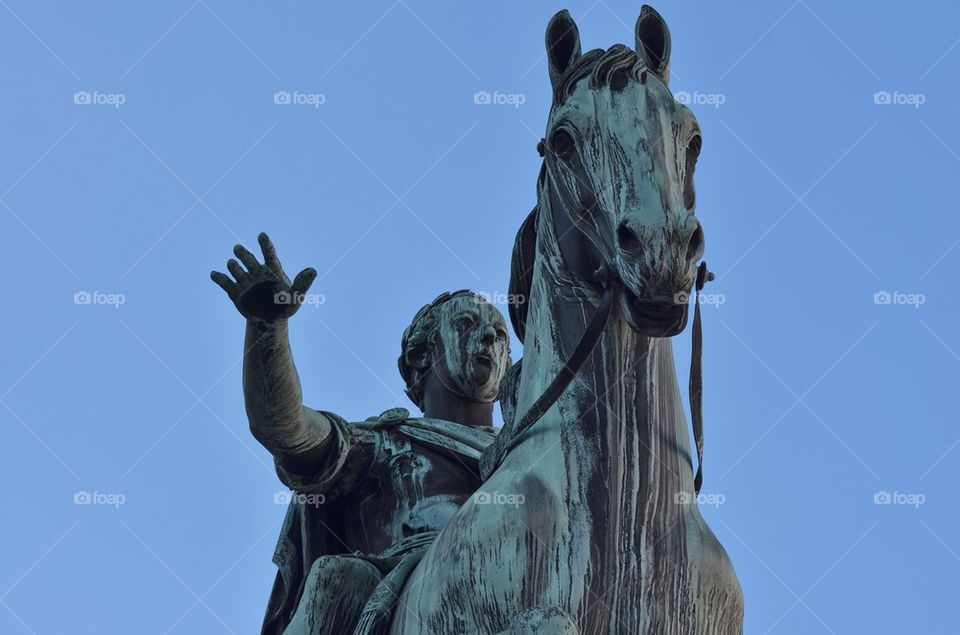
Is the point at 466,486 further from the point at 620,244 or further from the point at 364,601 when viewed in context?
the point at 620,244

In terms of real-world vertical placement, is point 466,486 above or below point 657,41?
below

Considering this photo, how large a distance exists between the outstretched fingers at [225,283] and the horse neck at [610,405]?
164cm

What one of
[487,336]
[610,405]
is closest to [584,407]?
[610,405]

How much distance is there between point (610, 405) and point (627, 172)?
1034 mm

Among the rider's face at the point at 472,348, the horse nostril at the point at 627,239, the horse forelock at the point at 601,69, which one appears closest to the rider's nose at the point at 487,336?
the rider's face at the point at 472,348

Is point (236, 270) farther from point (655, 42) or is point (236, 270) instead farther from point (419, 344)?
point (419, 344)

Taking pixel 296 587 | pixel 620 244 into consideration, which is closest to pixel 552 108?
pixel 620 244

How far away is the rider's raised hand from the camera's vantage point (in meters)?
9.41

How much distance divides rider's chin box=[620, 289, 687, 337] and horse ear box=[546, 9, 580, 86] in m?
1.62

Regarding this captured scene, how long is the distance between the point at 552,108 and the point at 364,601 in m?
2.70

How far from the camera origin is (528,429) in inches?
338

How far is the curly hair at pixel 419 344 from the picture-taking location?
1220cm

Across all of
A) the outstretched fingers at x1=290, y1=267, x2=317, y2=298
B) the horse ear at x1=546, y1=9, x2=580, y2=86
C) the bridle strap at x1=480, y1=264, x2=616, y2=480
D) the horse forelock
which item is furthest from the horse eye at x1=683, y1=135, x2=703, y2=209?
the outstretched fingers at x1=290, y1=267, x2=317, y2=298

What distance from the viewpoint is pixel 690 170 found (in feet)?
28.5
